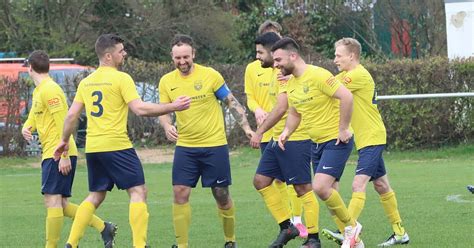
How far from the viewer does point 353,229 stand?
9.85m

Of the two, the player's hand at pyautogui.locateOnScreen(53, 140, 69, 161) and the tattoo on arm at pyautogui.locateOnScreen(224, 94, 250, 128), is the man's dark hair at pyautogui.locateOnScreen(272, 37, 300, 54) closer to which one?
the tattoo on arm at pyautogui.locateOnScreen(224, 94, 250, 128)

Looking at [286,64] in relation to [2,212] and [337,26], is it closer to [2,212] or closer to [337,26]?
[2,212]

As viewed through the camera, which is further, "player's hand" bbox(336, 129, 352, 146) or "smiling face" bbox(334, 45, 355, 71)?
"smiling face" bbox(334, 45, 355, 71)

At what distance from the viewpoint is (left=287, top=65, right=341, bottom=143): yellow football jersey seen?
9734mm

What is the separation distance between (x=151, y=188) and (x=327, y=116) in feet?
27.6

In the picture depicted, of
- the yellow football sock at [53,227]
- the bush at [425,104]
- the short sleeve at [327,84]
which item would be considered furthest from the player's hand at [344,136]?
the bush at [425,104]

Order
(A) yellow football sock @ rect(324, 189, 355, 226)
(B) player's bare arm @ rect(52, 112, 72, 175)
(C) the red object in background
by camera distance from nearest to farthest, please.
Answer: (A) yellow football sock @ rect(324, 189, 355, 226) < (B) player's bare arm @ rect(52, 112, 72, 175) < (C) the red object in background

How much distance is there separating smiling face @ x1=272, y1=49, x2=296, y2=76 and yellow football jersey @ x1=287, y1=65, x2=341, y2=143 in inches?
6.3

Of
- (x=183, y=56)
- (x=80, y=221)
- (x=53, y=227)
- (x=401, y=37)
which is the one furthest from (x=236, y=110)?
(x=401, y=37)

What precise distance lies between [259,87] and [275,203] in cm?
143

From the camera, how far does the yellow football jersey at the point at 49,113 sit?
10188 millimetres

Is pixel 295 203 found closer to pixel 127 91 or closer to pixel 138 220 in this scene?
pixel 138 220

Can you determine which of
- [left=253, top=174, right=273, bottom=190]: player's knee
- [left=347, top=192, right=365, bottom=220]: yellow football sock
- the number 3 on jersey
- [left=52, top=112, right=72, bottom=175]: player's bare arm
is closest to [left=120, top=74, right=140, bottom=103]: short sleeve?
the number 3 on jersey

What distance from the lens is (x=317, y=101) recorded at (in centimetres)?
987
